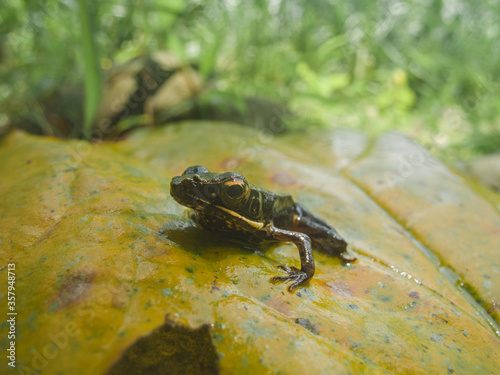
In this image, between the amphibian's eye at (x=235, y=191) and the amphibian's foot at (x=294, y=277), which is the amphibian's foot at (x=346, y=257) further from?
the amphibian's eye at (x=235, y=191)

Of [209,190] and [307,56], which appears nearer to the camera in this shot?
[209,190]

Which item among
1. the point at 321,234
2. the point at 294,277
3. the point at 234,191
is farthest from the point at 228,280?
the point at 321,234

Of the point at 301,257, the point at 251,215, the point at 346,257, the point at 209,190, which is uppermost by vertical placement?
the point at 209,190

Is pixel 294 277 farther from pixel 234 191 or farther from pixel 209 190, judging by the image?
pixel 209 190

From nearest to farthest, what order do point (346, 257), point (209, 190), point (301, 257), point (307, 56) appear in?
point (209, 190), point (301, 257), point (346, 257), point (307, 56)

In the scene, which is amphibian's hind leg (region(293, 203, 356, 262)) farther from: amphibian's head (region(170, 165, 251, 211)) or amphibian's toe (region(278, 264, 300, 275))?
amphibian's head (region(170, 165, 251, 211))

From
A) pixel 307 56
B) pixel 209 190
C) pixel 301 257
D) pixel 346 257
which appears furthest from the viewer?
pixel 307 56

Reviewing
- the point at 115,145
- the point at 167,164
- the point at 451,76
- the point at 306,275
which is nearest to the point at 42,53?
the point at 115,145

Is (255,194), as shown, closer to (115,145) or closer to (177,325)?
(177,325)
